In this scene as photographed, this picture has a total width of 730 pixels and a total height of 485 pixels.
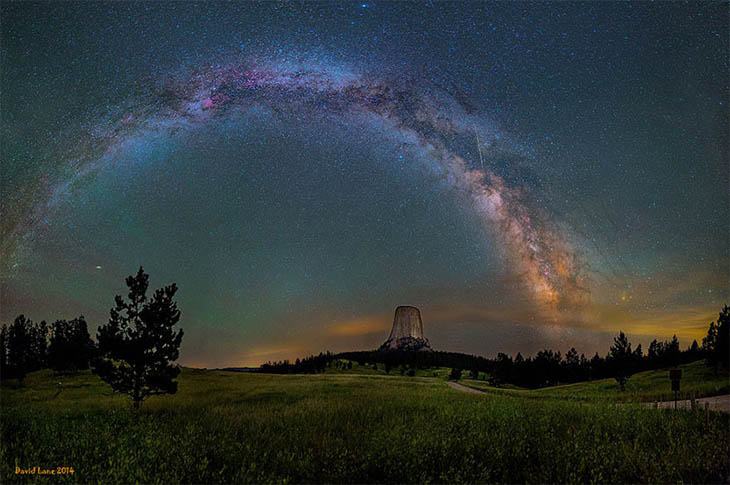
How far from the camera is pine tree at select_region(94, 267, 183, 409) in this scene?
1720cm

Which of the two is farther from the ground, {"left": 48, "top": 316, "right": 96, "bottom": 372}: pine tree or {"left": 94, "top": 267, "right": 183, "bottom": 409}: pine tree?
{"left": 94, "top": 267, "right": 183, "bottom": 409}: pine tree

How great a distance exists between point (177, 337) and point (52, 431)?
8308 millimetres

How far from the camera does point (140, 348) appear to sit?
17484 millimetres

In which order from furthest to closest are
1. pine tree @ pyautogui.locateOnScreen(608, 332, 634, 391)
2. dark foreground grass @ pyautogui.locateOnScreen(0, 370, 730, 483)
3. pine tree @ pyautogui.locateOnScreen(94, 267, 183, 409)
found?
pine tree @ pyautogui.locateOnScreen(608, 332, 634, 391)
pine tree @ pyautogui.locateOnScreen(94, 267, 183, 409)
dark foreground grass @ pyautogui.locateOnScreen(0, 370, 730, 483)

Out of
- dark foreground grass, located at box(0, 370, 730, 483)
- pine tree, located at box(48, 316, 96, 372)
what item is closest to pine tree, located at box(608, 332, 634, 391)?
dark foreground grass, located at box(0, 370, 730, 483)

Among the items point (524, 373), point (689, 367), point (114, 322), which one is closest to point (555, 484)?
point (114, 322)

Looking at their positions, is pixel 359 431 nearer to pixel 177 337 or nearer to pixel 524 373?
pixel 177 337

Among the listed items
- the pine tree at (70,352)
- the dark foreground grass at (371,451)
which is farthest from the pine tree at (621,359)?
the pine tree at (70,352)

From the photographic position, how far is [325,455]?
8.46 metres

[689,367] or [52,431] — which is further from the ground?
[52,431]

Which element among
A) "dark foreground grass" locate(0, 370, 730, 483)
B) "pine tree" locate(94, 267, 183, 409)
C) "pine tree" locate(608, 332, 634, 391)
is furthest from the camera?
"pine tree" locate(608, 332, 634, 391)

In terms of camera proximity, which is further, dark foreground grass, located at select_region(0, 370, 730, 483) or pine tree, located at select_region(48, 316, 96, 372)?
pine tree, located at select_region(48, 316, 96, 372)

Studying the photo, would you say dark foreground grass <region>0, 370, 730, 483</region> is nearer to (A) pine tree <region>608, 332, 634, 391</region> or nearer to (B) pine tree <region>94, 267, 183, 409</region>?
(B) pine tree <region>94, 267, 183, 409</region>

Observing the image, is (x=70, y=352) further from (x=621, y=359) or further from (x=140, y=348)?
(x=621, y=359)
